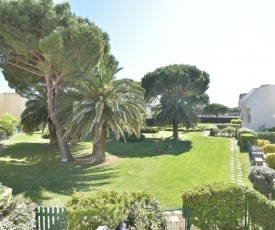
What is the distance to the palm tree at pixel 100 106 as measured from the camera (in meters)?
15.1

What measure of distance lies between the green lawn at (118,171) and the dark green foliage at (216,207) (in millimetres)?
2417

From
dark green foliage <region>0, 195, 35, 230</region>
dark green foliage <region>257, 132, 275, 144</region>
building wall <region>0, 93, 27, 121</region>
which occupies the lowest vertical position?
dark green foliage <region>0, 195, 35, 230</region>

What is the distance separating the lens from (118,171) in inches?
578

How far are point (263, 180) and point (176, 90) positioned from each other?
27.6 meters

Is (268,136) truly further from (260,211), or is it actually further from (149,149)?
(260,211)

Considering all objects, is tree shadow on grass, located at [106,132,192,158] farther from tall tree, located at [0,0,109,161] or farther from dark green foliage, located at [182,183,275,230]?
dark green foliage, located at [182,183,275,230]

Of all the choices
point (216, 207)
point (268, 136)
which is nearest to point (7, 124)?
point (216, 207)

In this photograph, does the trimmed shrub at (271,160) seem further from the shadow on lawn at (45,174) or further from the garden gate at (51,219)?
the garden gate at (51,219)

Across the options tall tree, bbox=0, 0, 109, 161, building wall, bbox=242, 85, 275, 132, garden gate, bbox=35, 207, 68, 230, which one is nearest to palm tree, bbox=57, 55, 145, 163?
tall tree, bbox=0, 0, 109, 161

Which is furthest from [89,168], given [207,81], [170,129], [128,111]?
[207,81]

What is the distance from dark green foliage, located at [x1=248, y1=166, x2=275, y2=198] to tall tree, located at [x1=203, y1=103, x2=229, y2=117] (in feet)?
179

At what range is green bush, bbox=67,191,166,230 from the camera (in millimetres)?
5905

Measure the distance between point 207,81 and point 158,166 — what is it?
27.9 meters

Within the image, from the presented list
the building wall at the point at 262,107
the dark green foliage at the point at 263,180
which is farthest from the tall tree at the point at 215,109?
the dark green foliage at the point at 263,180
